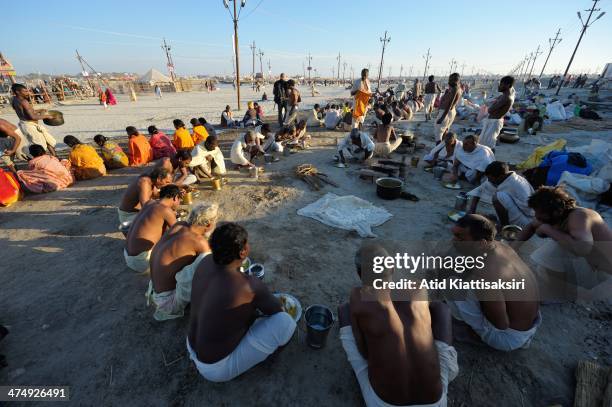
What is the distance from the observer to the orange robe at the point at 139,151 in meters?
7.92

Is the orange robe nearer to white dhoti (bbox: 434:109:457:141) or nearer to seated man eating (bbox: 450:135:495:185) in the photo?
seated man eating (bbox: 450:135:495:185)

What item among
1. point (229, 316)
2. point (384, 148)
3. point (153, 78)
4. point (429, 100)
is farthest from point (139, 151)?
point (153, 78)

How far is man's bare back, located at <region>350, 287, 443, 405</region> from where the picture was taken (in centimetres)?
171

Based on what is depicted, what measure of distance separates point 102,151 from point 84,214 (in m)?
3.27

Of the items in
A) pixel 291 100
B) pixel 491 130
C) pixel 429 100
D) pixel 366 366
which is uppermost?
pixel 429 100

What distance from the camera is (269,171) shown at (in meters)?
7.79

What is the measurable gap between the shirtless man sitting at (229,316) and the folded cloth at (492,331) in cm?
182

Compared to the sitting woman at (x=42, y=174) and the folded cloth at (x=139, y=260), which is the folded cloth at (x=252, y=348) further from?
the sitting woman at (x=42, y=174)

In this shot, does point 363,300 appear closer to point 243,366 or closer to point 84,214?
point 243,366

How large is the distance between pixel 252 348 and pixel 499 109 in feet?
27.9

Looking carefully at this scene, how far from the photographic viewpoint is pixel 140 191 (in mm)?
4441

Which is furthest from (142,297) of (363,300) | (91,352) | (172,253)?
(363,300)

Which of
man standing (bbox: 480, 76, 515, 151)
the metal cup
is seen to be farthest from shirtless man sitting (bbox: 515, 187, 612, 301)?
man standing (bbox: 480, 76, 515, 151)

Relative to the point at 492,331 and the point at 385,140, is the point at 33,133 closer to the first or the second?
the point at 385,140
